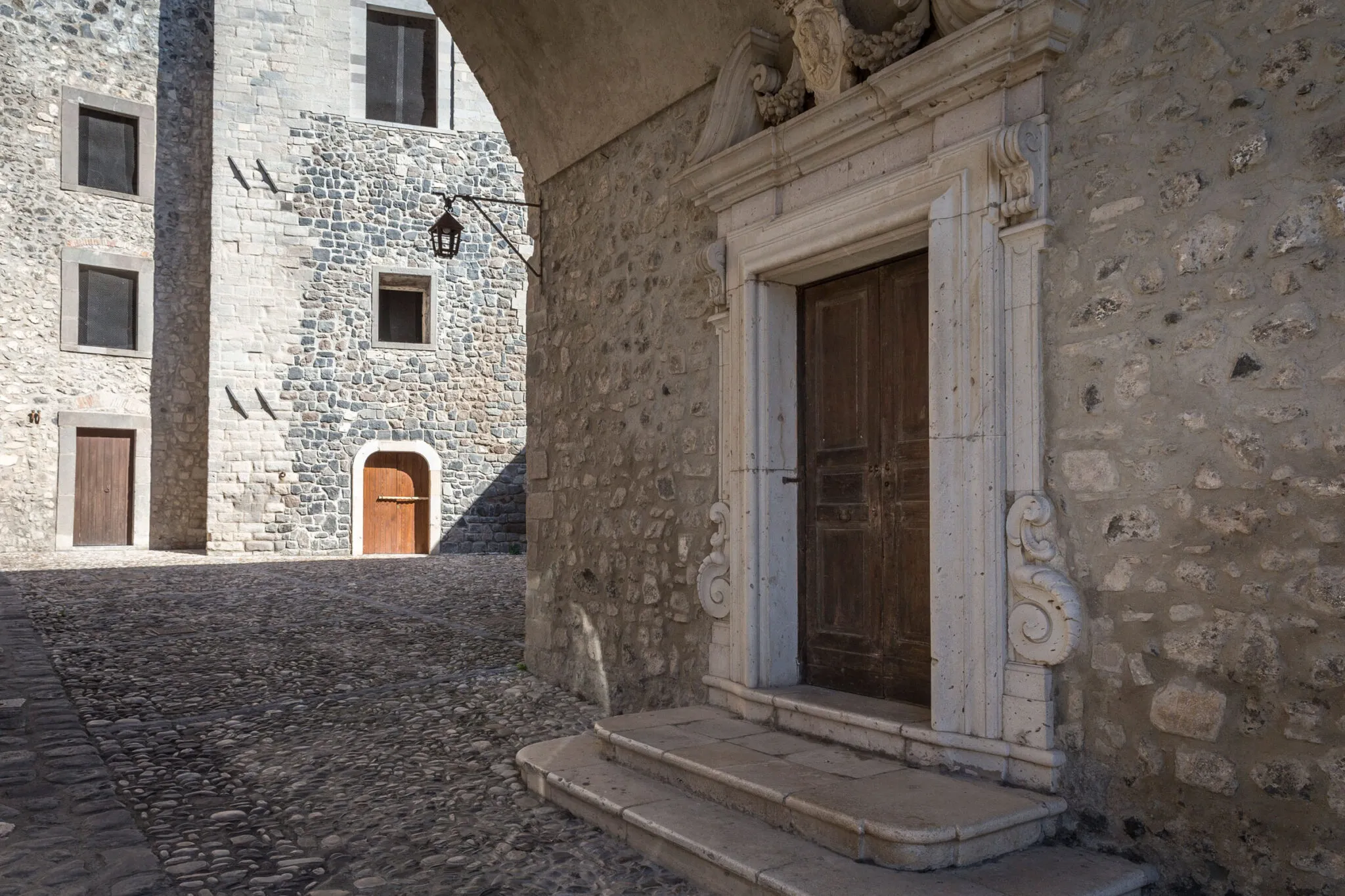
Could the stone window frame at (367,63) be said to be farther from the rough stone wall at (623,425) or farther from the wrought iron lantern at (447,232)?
the rough stone wall at (623,425)

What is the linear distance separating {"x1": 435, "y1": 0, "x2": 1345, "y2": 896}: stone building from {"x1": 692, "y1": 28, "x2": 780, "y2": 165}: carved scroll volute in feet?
0.05

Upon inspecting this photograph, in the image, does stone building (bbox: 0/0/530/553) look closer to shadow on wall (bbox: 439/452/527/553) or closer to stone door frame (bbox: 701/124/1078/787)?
shadow on wall (bbox: 439/452/527/553)

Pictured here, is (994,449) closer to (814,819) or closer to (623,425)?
(814,819)

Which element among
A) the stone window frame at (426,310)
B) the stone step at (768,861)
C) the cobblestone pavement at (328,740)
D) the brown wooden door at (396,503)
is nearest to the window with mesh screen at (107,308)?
the stone window frame at (426,310)

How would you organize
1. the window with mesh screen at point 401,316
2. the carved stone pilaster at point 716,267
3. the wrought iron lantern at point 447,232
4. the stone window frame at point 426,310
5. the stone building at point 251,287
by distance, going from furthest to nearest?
1. the window with mesh screen at point 401,316
2. the stone window frame at point 426,310
3. the stone building at point 251,287
4. the wrought iron lantern at point 447,232
5. the carved stone pilaster at point 716,267

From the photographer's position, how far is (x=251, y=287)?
15383 millimetres

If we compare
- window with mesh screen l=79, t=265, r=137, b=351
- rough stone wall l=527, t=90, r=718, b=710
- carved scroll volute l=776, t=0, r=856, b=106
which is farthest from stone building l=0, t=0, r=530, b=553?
carved scroll volute l=776, t=0, r=856, b=106

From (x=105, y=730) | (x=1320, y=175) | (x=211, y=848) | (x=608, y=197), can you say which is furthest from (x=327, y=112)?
(x=1320, y=175)

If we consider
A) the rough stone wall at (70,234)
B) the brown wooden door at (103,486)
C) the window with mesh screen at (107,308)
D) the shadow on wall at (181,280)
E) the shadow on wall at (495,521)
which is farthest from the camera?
the shadow on wall at (495,521)

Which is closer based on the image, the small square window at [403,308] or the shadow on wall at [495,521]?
the small square window at [403,308]

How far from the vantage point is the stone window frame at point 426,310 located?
1606 cm

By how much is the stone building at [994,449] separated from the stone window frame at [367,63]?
12.6 m

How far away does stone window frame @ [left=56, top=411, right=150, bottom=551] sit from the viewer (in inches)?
604

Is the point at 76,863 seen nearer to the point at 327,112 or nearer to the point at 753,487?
the point at 753,487
